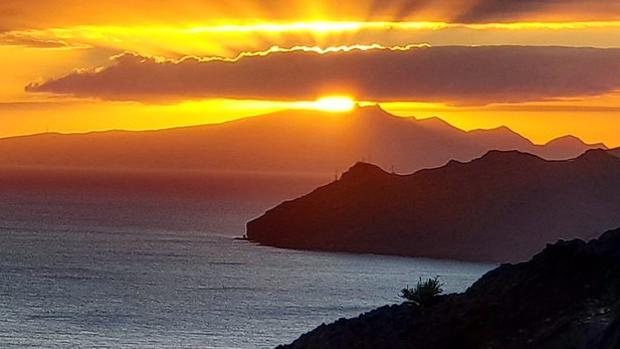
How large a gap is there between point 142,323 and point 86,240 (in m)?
→ 85.0

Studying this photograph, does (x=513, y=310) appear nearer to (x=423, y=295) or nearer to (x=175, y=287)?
(x=423, y=295)

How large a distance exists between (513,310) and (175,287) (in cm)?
10130

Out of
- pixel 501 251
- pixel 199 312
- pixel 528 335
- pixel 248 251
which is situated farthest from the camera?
pixel 501 251

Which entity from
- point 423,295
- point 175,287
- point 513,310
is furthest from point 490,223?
point 513,310

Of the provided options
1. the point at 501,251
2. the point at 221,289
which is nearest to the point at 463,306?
the point at 221,289

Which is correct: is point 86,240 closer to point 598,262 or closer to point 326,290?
point 326,290

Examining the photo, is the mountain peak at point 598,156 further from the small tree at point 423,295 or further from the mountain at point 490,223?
the small tree at point 423,295

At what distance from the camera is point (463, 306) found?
19.8 m

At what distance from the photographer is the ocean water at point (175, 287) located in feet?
277

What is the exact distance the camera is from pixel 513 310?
63.4ft

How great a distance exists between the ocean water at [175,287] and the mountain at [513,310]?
57640 mm

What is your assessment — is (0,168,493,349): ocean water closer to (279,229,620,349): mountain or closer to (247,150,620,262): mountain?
(247,150,620,262): mountain

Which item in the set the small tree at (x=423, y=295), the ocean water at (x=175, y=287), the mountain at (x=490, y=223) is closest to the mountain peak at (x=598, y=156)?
the mountain at (x=490, y=223)

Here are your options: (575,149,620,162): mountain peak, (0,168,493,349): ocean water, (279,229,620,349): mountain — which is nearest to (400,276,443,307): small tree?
(279,229,620,349): mountain
